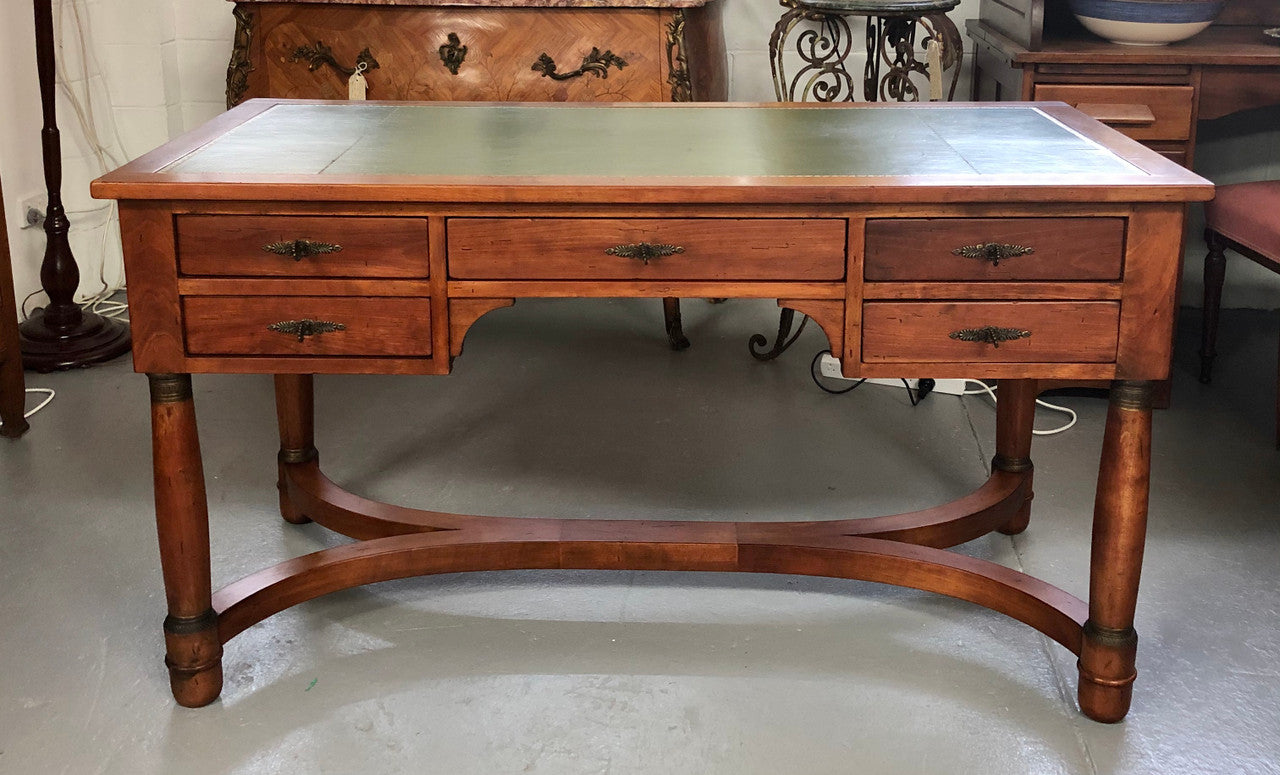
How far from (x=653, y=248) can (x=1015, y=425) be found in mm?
995

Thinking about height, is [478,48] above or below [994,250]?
above

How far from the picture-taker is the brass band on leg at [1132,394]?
200 centimetres

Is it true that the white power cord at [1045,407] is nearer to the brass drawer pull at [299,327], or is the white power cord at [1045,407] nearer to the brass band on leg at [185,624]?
the brass drawer pull at [299,327]

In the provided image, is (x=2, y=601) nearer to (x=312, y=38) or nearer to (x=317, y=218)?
(x=317, y=218)

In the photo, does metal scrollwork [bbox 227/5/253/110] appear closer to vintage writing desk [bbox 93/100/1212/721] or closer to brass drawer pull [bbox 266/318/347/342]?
vintage writing desk [bbox 93/100/1212/721]

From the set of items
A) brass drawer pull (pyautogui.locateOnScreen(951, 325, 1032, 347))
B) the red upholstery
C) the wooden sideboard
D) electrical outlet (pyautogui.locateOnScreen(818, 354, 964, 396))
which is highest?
the wooden sideboard

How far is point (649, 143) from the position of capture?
7.37 feet

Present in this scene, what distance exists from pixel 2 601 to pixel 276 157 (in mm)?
1007

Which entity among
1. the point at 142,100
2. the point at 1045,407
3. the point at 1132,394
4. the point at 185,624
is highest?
the point at 142,100

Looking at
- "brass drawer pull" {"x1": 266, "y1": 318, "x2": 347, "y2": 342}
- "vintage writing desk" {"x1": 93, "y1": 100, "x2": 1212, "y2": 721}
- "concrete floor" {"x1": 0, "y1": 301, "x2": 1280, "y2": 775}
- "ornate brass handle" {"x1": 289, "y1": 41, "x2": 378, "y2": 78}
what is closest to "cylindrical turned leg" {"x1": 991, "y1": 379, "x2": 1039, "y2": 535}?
"concrete floor" {"x1": 0, "y1": 301, "x2": 1280, "y2": 775}

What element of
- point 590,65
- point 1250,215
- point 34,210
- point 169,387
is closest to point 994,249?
point 169,387

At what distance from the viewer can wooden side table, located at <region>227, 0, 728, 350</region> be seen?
11.9 ft

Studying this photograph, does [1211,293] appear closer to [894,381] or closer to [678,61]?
[894,381]

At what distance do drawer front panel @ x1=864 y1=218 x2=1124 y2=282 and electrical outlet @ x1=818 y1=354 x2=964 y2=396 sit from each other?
1533 mm
